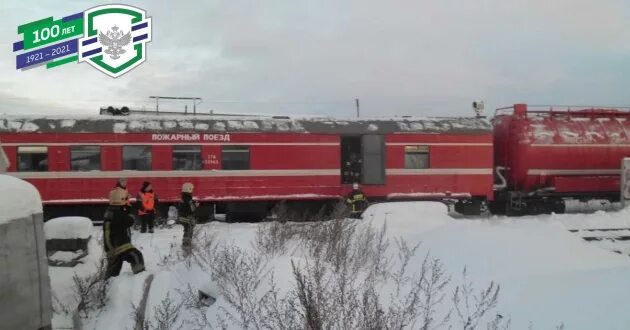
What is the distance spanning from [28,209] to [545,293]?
5584 millimetres

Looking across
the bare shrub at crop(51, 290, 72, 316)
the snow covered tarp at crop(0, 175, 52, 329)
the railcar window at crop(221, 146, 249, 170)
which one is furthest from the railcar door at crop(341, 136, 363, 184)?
the snow covered tarp at crop(0, 175, 52, 329)

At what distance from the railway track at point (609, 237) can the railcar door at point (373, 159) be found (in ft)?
17.7

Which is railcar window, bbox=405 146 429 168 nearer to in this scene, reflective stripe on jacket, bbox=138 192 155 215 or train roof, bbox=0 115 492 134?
train roof, bbox=0 115 492 134

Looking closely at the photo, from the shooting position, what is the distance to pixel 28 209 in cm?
432

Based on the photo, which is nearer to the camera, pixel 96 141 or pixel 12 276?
pixel 12 276

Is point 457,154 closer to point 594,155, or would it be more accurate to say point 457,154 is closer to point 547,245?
point 594,155

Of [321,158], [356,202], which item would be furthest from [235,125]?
[356,202]

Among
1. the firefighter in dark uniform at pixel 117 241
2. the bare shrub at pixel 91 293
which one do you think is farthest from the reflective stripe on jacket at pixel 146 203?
the bare shrub at pixel 91 293

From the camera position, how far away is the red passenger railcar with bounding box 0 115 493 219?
1422cm

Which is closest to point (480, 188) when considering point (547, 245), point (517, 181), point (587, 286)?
point (517, 181)

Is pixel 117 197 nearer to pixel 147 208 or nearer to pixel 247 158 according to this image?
pixel 147 208

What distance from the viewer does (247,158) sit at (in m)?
15.1

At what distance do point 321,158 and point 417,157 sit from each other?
116 inches

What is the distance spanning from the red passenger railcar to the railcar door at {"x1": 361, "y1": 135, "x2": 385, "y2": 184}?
30 mm
